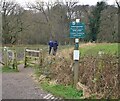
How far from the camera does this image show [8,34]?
56750 millimetres

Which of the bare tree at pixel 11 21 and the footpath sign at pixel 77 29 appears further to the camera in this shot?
the bare tree at pixel 11 21

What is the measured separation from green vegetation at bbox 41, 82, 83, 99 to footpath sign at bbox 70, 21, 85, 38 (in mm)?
1632

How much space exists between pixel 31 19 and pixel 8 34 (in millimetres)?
6118

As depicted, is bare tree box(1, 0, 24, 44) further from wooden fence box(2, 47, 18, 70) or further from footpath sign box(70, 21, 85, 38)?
footpath sign box(70, 21, 85, 38)

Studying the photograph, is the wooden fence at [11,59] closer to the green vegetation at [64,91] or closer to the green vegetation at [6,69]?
the green vegetation at [6,69]

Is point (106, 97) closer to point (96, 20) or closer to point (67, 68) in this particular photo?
point (67, 68)

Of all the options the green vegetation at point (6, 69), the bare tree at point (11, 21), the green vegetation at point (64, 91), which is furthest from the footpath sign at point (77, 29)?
the bare tree at point (11, 21)

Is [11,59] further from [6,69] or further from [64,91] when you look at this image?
[64,91]

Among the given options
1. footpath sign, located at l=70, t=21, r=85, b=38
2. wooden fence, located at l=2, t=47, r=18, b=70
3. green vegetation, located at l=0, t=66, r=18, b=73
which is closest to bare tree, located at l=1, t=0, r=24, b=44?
wooden fence, located at l=2, t=47, r=18, b=70

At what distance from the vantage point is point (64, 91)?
31.6 ft

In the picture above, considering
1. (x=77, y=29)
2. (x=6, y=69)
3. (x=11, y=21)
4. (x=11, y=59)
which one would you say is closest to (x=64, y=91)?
(x=77, y=29)

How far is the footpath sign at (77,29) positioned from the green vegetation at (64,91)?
1.63 meters

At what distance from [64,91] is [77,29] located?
2.04m

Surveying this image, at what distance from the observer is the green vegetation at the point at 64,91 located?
351 inches
